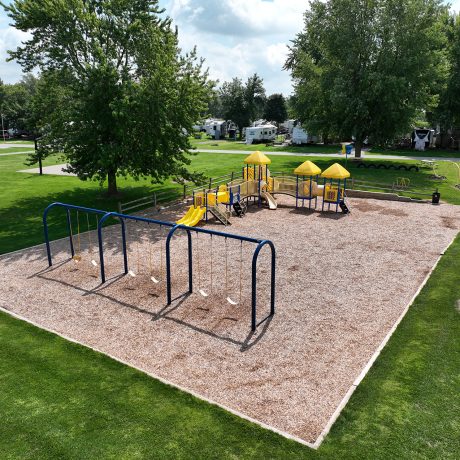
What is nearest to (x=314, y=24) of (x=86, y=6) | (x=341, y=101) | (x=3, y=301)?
(x=341, y=101)

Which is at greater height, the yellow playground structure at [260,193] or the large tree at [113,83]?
the large tree at [113,83]

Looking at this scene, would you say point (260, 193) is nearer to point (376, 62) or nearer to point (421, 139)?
point (376, 62)

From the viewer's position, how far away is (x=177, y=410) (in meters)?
7.58

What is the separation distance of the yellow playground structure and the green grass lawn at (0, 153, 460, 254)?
440cm

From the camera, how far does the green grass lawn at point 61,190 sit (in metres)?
19.1

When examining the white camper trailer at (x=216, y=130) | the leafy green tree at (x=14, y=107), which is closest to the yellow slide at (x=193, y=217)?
the white camper trailer at (x=216, y=130)

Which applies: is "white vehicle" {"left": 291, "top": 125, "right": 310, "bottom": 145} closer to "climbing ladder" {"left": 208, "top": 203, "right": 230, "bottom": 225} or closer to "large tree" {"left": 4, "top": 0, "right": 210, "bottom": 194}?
"large tree" {"left": 4, "top": 0, "right": 210, "bottom": 194}

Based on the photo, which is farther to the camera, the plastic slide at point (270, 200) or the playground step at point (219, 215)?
the plastic slide at point (270, 200)

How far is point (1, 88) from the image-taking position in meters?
94.5

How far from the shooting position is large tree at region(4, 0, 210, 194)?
19922 mm

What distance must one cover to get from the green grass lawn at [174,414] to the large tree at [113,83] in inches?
502

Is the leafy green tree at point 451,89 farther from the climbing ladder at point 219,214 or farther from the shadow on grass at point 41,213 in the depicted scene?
the climbing ladder at point 219,214

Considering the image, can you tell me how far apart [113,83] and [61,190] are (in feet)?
35.8

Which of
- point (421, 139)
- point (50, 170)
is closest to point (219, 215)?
point (50, 170)
